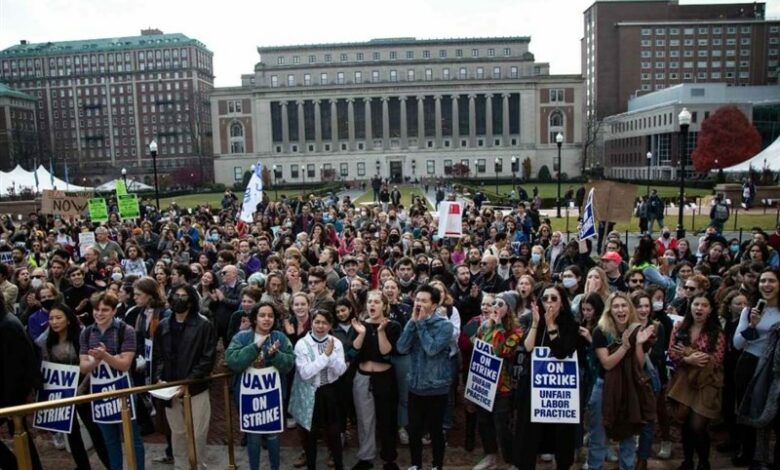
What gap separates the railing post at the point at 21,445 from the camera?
5.96 m

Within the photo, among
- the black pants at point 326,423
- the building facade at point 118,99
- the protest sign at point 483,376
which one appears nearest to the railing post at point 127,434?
the black pants at point 326,423

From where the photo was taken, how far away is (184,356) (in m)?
7.20

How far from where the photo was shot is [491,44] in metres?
122

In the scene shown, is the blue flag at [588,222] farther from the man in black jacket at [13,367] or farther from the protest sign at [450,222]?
the man in black jacket at [13,367]

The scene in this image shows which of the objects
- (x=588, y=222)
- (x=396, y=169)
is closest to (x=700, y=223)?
(x=588, y=222)

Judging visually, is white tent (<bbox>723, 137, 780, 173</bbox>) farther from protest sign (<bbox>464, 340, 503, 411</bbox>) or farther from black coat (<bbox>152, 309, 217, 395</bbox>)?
black coat (<bbox>152, 309, 217, 395</bbox>)

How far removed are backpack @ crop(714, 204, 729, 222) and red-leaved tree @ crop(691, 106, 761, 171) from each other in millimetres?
67113

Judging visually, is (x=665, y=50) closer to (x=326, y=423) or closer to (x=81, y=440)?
(x=326, y=423)

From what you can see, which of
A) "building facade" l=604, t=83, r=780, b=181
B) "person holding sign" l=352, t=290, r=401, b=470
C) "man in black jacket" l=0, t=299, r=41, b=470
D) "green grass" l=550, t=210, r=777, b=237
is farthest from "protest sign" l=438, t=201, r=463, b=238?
"building facade" l=604, t=83, r=780, b=181

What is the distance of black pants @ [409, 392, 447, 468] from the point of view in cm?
730

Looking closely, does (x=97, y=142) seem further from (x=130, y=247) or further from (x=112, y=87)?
(x=130, y=247)

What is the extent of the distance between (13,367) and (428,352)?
4.38m

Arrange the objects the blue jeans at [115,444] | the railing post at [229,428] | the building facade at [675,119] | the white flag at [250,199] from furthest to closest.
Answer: the building facade at [675,119] < the white flag at [250,199] < the railing post at [229,428] < the blue jeans at [115,444]

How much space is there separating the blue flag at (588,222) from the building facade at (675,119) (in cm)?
8378
